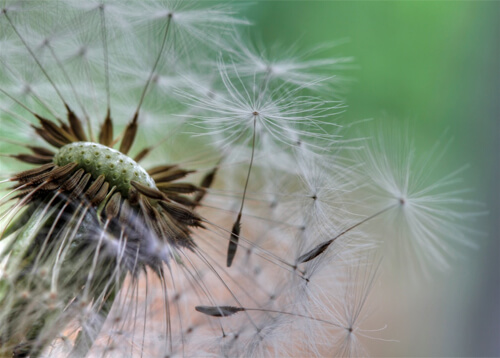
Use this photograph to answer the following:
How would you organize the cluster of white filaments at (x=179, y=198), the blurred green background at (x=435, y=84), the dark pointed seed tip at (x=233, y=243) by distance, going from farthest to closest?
1. the blurred green background at (x=435, y=84)
2. the dark pointed seed tip at (x=233, y=243)
3. the cluster of white filaments at (x=179, y=198)

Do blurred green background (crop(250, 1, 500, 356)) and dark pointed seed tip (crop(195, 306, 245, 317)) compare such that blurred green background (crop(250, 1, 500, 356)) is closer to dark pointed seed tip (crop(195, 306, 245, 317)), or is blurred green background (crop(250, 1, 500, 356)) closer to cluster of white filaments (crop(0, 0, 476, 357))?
cluster of white filaments (crop(0, 0, 476, 357))

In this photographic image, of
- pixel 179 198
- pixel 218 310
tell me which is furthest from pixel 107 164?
pixel 218 310

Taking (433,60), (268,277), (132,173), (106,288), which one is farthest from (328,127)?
(433,60)

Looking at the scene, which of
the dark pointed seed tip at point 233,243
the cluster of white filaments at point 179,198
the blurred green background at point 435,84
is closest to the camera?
the cluster of white filaments at point 179,198

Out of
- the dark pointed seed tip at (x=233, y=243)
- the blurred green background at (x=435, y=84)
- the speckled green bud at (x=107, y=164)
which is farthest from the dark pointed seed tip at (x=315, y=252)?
the blurred green background at (x=435, y=84)

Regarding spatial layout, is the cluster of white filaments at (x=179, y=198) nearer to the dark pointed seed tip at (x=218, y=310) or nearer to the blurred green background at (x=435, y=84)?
the dark pointed seed tip at (x=218, y=310)

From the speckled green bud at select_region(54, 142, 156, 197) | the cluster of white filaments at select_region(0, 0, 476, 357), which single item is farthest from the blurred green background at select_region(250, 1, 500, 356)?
the speckled green bud at select_region(54, 142, 156, 197)
